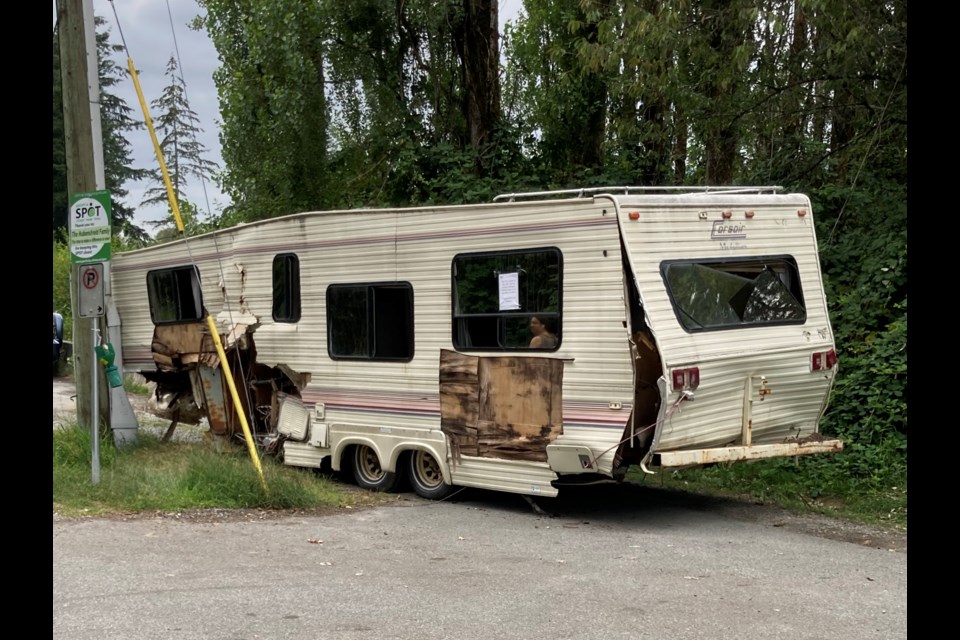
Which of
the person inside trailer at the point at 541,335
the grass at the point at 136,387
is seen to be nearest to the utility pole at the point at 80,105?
the person inside trailer at the point at 541,335

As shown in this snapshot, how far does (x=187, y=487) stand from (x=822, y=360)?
6175 mm

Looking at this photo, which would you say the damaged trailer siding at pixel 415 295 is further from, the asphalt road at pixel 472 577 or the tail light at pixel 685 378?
the asphalt road at pixel 472 577

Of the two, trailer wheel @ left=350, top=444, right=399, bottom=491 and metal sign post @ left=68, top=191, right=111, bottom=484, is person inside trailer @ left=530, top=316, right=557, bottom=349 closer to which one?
trailer wheel @ left=350, top=444, right=399, bottom=491

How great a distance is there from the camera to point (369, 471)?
1062cm

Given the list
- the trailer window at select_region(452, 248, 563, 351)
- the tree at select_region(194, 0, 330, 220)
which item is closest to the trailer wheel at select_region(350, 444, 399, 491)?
the trailer window at select_region(452, 248, 563, 351)

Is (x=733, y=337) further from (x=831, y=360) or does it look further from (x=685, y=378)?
(x=831, y=360)

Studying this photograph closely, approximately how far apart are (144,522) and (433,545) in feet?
8.48

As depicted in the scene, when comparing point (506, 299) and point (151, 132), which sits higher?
point (151, 132)

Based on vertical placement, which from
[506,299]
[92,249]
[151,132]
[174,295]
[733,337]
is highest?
[151,132]

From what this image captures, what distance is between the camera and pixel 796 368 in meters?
9.21

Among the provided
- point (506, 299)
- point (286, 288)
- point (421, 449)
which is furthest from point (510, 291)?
point (286, 288)
